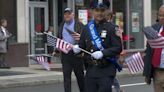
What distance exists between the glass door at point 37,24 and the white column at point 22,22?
70.8 inches

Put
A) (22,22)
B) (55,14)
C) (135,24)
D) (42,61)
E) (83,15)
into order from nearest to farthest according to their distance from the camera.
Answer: (42,61) → (22,22) → (83,15) → (55,14) → (135,24)

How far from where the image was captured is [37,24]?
76.7 ft

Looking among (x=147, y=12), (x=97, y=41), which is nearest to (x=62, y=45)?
(x=97, y=41)

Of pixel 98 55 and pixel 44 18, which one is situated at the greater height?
pixel 44 18

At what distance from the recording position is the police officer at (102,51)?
739cm

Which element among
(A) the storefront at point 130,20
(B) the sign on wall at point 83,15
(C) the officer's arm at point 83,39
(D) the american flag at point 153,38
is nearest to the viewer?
(D) the american flag at point 153,38

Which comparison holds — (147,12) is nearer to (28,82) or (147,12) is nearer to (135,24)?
(135,24)

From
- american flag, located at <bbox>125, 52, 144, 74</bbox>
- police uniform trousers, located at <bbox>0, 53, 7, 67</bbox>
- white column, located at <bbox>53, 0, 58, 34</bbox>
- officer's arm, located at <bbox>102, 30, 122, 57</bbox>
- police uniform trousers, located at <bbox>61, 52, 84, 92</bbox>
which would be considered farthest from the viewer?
white column, located at <bbox>53, 0, 58, 34</bbox>

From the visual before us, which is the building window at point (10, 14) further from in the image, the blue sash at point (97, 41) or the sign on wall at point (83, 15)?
the blue sash at point (97, 41)

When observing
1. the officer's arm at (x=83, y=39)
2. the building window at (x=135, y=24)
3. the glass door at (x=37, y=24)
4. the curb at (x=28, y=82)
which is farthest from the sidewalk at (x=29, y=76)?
the officer's arm at (x=83, y=39)

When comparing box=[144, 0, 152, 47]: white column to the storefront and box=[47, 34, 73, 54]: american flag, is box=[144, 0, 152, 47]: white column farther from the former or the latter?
box=[47, 34, 73, 54]: american flag

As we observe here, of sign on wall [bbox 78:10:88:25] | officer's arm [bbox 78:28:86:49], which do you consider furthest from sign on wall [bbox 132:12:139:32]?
officer's arm [bbox 78:28:86:49]

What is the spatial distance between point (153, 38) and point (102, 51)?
0.74m

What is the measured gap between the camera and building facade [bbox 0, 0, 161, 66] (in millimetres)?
20984
